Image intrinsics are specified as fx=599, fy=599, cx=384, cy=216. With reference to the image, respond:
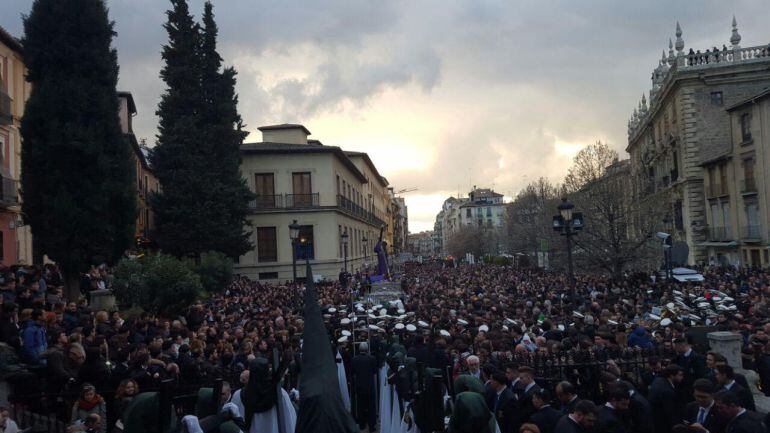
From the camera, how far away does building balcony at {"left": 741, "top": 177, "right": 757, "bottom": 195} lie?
35.0 metres

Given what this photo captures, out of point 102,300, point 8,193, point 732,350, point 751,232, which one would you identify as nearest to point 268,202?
point 8,193

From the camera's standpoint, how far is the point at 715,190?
1560 inches

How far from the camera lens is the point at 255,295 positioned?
80.2 feet

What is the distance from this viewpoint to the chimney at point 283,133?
4953 centimetres

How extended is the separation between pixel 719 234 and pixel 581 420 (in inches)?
1567

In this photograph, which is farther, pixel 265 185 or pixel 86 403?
pixel 265 185

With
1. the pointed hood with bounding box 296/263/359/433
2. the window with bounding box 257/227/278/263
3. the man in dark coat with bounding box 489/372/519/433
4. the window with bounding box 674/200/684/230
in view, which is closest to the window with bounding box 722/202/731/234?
the window with bounding box 674/200/684/230

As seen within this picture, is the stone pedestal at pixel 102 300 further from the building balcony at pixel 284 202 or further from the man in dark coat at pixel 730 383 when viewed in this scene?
the building balcony at pixel 284 202

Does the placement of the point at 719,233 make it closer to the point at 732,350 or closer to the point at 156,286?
the point at 732,350

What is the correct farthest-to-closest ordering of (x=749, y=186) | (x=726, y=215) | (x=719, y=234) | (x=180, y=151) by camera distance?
(x=719, y=234), (x=726, y=215), (x=749, y=186), (x=180, y=151)

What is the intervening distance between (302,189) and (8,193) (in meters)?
21.9

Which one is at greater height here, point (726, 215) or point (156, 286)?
point (726, 215)

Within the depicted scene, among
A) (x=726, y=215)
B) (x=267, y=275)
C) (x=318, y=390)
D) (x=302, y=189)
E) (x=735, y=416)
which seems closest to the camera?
(x=318, y=390)

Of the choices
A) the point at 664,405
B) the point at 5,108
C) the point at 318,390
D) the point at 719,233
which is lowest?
the point at 664,405
